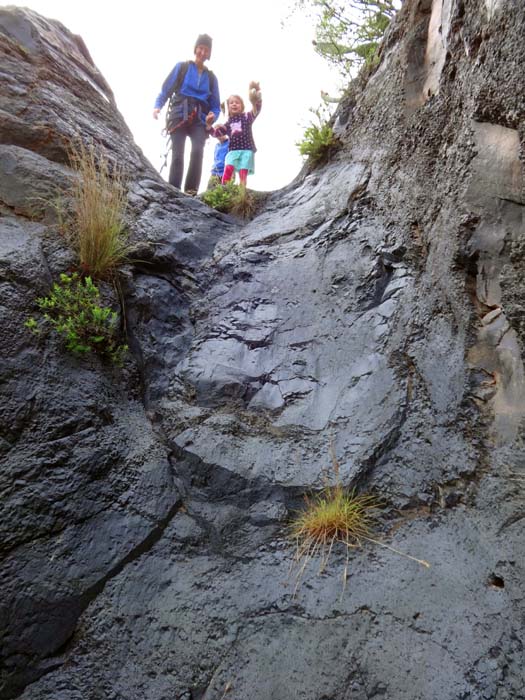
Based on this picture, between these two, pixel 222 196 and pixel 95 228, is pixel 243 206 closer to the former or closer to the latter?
pixel 222 196

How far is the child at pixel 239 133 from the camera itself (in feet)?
23.7

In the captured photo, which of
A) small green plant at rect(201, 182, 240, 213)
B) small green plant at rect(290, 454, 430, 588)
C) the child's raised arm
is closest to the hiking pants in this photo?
small green plant at rect(201, 182, 240, 213)

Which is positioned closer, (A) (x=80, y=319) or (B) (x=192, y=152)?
(A) (x=80, y=319)

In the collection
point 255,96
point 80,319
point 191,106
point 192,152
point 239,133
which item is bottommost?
point 80,319

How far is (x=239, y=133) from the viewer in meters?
7.41

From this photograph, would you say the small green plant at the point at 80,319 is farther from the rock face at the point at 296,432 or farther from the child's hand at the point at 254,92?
the child's hand at the point at 254,92

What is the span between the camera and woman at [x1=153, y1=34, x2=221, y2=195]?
22.5 ft

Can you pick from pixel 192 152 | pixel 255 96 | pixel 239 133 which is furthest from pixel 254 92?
pixel 192 152

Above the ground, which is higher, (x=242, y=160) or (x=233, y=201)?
(x=242, y=160)

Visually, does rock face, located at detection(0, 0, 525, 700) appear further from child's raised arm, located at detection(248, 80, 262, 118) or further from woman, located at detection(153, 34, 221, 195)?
child's raised arm, located at detection(248, 80, 262, 118)

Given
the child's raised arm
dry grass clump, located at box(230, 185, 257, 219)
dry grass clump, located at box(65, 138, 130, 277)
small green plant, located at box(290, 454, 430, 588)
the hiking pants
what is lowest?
small green plant, located at box(290, 454, 430, 588)

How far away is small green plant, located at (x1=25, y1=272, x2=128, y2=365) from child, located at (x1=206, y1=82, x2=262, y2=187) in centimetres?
409

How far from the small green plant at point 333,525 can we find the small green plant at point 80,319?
6.35ft

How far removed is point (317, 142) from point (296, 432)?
4.17 metres
